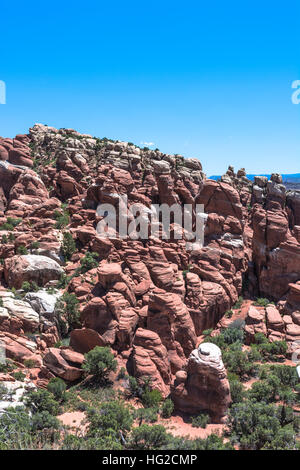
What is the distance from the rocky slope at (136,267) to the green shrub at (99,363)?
1163 mm

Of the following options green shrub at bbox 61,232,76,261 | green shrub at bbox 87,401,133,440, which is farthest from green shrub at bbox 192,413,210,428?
green shrub at bbox 61,232,76,261

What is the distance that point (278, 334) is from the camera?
33312 mm

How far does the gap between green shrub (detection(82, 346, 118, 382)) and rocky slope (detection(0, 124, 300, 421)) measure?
116 cm

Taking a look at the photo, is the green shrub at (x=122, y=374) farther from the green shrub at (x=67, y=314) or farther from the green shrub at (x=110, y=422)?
the green shrub at (x=67, y=314)

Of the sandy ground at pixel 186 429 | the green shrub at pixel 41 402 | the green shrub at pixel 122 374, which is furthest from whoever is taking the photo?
the green shrub at pixel 122 374

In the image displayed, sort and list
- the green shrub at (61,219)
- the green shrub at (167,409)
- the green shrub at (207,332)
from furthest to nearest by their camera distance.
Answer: the green shrub at (61,219), the green shrub at (207,332), the green shrub at (167,409)

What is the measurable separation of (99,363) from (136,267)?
1254cm

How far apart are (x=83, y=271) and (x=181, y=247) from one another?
12.5 m

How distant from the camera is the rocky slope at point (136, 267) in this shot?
90.2 feet

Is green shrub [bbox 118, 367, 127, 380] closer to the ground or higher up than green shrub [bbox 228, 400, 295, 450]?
closer to the ground

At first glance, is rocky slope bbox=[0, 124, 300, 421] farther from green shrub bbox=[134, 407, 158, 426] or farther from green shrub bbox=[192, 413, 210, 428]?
green shrub bbox=[134, 407, 158, 426]

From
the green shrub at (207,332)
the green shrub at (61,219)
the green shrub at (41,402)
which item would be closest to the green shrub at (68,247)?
the green shrub at (61,219)

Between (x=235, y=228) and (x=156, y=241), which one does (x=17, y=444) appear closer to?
(x=156, y=241)

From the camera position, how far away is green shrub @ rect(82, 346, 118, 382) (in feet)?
84.7
